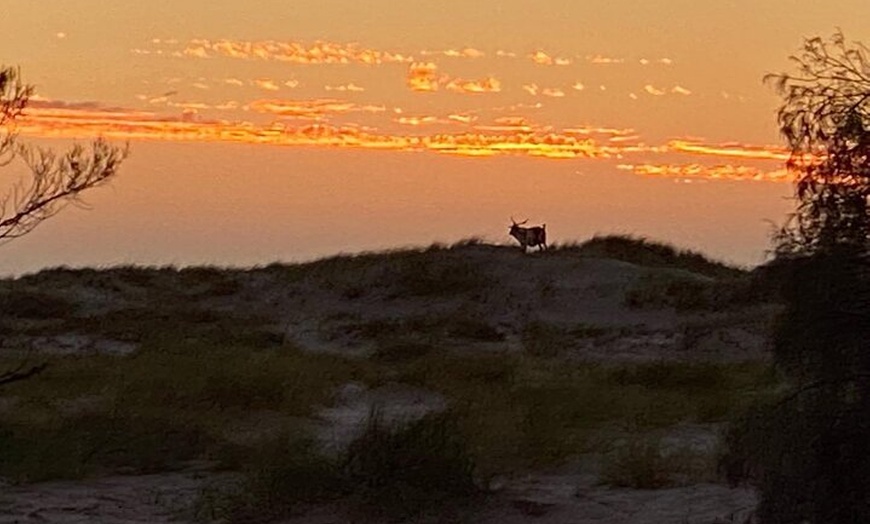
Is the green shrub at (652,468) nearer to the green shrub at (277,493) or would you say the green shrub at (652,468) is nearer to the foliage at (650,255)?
the green shrub at (277,493)

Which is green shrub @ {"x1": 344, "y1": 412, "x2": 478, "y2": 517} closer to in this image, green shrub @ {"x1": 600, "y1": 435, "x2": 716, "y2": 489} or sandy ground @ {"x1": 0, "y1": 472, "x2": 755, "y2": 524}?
sandy ground @ {"x1": 0, "y1": 472, "x2": 755, "y2": 524}

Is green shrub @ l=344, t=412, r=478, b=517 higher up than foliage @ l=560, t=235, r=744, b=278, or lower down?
lower down

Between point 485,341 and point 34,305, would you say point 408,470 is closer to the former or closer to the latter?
point 485,341

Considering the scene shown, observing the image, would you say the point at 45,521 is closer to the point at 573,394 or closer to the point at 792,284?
the point at 792,284

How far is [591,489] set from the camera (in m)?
13.9

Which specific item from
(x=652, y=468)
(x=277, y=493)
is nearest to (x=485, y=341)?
(x=652, y=468)

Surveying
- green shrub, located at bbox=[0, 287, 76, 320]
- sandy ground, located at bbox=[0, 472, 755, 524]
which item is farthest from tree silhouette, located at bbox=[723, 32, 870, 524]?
green shrub, located at bbox=[0, 287, 76, 320]

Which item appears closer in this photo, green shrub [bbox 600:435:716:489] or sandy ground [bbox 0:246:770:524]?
sandy ground [bbox 0:246:770:524]

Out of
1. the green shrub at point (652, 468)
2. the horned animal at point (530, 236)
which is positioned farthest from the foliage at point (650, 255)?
the green shrub at point (652, 468)

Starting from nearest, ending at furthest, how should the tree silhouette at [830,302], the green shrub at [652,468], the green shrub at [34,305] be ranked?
the tree silhouette at [830,302]
the green shrub at [652,468]
the green shrub at [34,305]

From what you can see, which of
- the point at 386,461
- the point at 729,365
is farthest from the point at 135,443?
the point at 729,365

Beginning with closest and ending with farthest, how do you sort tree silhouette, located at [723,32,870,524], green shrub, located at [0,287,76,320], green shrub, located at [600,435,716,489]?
tree silhouette, located at [723,32,870,524] → green shrub, located at [600,435,716,489] → green shrub, located at [0,287,76,320]

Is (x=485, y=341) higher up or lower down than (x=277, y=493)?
higher up

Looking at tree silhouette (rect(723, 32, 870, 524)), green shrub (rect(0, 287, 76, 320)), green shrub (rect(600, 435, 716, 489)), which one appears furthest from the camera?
green shrub (rect(0, 287, 76, 320))
